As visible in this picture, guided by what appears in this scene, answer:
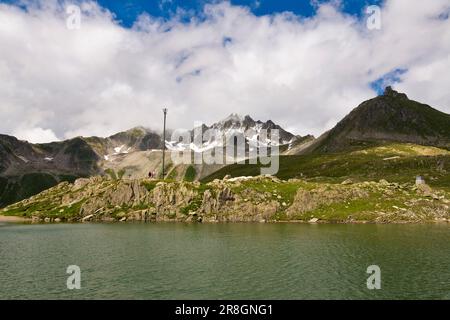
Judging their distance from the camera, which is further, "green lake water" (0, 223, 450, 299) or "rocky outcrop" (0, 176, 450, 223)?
"rocky outcrop" (0, 176, 450, 223)

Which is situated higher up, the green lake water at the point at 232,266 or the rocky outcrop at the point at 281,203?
the rocky outcrop at the point at 281,203

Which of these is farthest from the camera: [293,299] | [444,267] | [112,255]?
[112,255]

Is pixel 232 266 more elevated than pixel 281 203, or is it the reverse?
pixel 281 203

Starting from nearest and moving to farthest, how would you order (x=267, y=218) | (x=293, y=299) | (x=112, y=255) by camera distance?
(x=293, y=299)
(x=112, y=255)
(x=267, y=218)

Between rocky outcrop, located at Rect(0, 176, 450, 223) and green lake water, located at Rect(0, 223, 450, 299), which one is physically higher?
rocky outcrop, located at Rect(0, 176, 450, 223)

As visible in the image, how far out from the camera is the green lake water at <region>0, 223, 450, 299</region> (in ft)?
177

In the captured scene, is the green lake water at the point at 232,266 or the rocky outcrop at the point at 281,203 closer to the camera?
the green lake water at the point at 232,266

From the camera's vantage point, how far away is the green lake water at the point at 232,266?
177ft

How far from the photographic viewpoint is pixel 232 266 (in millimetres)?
70812

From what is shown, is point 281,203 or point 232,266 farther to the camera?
point 281,203

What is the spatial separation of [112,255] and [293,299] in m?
47.1

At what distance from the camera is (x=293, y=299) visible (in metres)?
50.5
